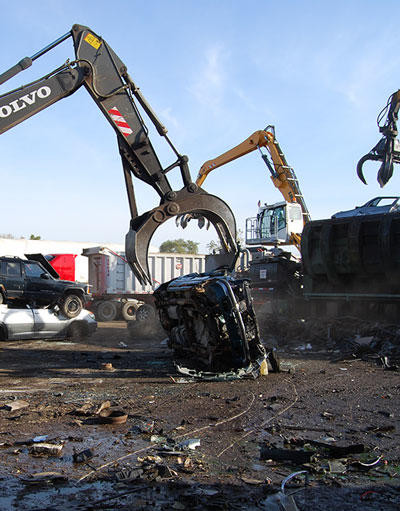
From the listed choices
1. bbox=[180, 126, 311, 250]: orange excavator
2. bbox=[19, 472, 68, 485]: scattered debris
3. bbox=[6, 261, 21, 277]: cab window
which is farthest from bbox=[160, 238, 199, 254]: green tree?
bbox=[19, 472, 68, 485]: scattered debris

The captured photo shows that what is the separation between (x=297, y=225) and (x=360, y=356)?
10.7 m

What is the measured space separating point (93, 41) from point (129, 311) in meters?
13.6

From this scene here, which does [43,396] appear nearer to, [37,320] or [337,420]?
[337,420]

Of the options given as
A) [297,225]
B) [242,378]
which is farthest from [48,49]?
[297,225]

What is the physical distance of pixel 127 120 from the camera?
7.10 m

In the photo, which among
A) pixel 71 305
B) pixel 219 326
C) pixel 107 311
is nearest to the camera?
pixel 219 326

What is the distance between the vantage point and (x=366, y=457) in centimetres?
382

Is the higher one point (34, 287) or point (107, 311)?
point (34, 287)

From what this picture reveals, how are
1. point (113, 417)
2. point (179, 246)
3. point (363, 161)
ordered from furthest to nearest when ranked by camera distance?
point (179, 246)
point (363, 161)
point (113, 417)

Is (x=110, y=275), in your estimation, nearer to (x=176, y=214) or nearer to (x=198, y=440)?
(x=176, y=214)

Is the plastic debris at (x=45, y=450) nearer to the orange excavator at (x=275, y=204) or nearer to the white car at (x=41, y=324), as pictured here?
the white car at (x=41, y=324)

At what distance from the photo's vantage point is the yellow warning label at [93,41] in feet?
23.3

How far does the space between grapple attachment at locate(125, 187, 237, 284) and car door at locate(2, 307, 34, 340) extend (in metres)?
5.32

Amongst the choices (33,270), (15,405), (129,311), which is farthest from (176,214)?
(129,311)
